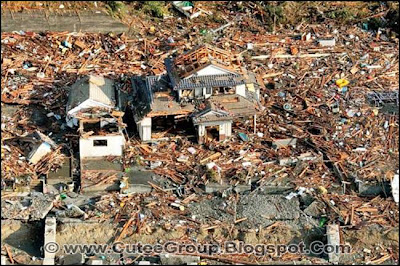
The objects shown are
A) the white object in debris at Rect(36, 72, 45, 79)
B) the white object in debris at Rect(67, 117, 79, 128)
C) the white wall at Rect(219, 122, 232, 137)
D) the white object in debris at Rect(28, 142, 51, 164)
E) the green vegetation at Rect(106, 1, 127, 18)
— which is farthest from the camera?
the green vegetation at Rect(106, 1, 127, 18)

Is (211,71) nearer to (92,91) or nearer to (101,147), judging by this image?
(92,91)

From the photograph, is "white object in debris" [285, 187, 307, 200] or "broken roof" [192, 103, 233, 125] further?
"broken roof" [192, 103, 233, 125]

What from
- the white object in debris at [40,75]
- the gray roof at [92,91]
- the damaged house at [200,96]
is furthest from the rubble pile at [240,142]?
the gray roof at [92,91]

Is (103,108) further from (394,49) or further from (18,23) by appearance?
(394,49)

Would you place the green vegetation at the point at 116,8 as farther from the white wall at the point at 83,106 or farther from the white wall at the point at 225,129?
the white wall at the point at 225,129

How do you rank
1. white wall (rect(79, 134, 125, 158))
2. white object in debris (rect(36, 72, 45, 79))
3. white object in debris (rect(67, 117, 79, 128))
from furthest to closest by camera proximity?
1. white object in debris (rect(36, 72, 45, 79))
2. white object in debris (rect(67, 117, 79, 128))
3. white wall (rect(79, 134, 125, 158))

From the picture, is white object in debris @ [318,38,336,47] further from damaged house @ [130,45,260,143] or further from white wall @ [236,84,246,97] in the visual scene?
white wall @ [236,84,246,97]

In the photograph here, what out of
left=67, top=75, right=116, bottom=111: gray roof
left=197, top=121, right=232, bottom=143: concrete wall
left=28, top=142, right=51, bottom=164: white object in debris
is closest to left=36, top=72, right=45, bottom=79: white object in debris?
left=67, top=75, right=116, bottom=111: gray roof

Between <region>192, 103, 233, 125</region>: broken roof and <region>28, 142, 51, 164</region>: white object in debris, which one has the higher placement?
<region>192, 103, 233, 125</region>: broken roof
